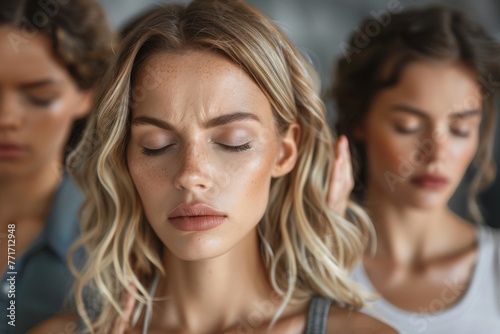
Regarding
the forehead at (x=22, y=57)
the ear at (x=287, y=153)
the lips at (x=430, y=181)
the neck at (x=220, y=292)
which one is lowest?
the neck at (x=220, y=292)

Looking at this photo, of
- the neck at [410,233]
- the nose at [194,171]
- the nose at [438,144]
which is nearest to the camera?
the nose at [194,171]

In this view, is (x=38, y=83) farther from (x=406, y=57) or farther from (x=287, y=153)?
(x=406, y=57)

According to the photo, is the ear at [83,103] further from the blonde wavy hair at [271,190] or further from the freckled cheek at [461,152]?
the freckled cheek at [461,152]

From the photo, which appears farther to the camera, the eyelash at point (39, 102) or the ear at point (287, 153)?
the eyelash at point (39, 102)

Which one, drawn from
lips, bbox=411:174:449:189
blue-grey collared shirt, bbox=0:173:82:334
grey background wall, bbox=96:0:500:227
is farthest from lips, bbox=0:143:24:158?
lips, bbox=411:174:449:189

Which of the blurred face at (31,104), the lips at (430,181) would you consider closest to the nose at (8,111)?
the blurred face at (31,104)

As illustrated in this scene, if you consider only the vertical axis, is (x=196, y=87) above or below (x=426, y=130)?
above

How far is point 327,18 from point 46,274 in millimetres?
764

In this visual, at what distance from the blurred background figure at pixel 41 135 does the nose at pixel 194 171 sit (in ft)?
1.42

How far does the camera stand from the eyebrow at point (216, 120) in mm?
930

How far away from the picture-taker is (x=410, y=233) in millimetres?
1331

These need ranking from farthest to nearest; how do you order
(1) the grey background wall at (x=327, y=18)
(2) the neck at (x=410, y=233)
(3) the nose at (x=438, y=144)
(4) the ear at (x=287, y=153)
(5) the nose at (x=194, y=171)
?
(1) the grey background wall at (x=327, y=18) < (2) the neck at (x=410, y=233) < (3) the nose at (x=438, y=144) < (4) the ear at (x=287, y=153) < (5) the nose at (x=194, y=171)

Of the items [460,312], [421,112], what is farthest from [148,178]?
[460,312]

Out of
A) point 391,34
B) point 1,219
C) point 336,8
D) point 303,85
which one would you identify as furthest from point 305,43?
point 1,219
